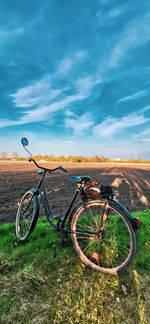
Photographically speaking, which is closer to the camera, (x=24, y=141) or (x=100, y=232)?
(x=100, y=232)

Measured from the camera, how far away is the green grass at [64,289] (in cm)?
192

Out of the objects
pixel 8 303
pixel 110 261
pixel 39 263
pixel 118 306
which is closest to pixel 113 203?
pixel 110 261

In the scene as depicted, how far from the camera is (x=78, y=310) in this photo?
6.42 feet

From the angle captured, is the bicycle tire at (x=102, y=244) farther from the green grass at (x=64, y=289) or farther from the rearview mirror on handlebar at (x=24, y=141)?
the rearview mirror on handlebar at (x=24, y=141)

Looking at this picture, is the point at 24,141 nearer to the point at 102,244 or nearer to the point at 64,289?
the point at 102,244

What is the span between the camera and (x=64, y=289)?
2.24 metres

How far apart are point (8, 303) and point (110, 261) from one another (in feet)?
4.99

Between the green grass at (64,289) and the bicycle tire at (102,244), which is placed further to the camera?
the bicycle tire at (102,244)

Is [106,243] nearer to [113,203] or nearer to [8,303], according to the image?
[113,203]

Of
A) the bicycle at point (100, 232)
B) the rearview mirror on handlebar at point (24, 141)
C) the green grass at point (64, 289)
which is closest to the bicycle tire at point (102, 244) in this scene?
the bicycle at point (100, 232)

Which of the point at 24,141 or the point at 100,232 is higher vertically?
the point at 24,141

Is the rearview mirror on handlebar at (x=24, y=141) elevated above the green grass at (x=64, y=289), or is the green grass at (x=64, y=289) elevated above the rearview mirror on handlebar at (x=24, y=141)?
the rearview mirror on handlebar at (x=24, y=141)

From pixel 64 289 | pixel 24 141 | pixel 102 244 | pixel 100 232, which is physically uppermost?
pixel 24 141

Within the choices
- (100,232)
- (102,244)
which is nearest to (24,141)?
(100,232)
